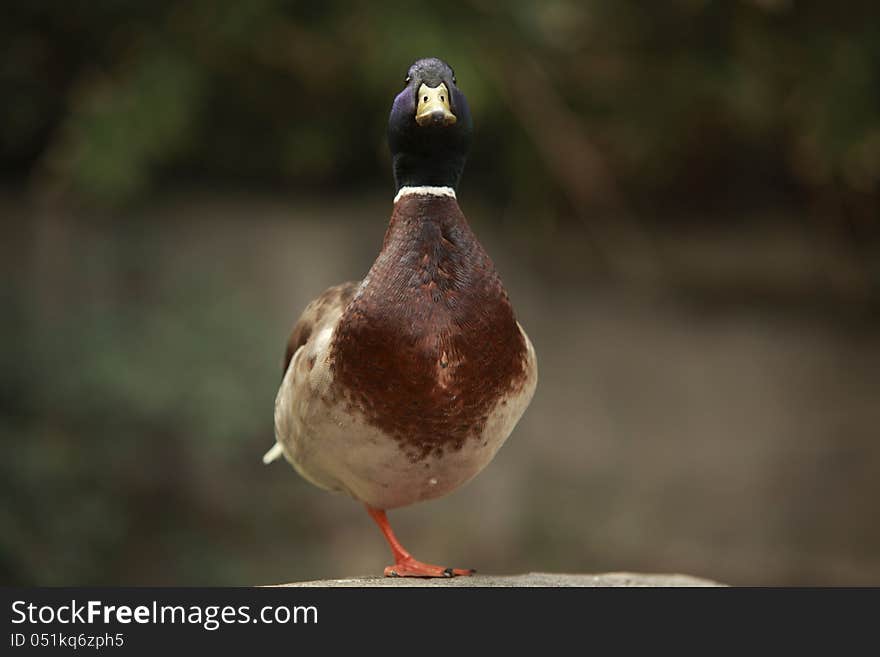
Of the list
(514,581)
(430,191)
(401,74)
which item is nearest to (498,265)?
(401,74)

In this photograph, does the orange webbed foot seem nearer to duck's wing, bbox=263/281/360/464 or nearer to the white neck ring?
duck's wing, bbox=263/281/360/464

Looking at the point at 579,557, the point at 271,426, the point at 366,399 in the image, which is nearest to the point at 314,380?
the point at 366,399

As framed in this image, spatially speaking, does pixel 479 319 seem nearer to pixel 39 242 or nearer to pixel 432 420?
pixel 432 420

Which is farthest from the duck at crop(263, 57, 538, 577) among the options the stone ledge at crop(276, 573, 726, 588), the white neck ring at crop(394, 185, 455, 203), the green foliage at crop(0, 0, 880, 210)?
the green foliage at crop(0, 0, 880, 210)

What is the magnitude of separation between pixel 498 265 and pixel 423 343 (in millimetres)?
2638

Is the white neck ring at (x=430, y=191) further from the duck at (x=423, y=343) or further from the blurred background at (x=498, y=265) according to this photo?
the blurred background at (x=498, y=265)

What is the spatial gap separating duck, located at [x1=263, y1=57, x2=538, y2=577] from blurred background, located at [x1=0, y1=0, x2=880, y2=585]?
1767mm

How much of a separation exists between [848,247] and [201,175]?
105 inches

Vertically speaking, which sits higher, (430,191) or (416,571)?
(430,191)

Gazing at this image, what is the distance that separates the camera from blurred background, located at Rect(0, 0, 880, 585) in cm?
391

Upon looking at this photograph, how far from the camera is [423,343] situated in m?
1.84

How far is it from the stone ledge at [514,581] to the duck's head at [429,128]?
2.50 ft

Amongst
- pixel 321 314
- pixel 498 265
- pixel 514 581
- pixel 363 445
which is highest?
pixel 498 265

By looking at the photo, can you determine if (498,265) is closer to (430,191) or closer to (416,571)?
(416,571)
